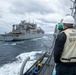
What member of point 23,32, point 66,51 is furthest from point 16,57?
point 23,32

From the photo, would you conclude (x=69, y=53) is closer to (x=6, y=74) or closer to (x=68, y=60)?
(x=68, y=60)

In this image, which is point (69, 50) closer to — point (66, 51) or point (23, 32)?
point (66, 51)

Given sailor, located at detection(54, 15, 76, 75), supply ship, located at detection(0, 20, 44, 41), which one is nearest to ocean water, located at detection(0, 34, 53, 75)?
sailor, located at detection(54, 15, 76, 75)

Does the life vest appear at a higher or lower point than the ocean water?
higher

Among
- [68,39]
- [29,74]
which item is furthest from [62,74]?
[29,74]

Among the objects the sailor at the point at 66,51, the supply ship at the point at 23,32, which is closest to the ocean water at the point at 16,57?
the sailor at the point at 66,51

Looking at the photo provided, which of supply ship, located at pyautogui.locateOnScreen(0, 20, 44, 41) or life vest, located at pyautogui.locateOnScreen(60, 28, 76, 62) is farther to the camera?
supply ship, located at pyautogui.locateOnScreen(0, 20, 44, 41)

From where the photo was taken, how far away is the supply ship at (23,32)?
203 ft

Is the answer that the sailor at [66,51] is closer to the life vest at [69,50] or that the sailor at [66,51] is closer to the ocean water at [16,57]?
the life vest at [69,50]

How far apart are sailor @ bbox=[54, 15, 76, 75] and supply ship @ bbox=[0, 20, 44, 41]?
58.3m

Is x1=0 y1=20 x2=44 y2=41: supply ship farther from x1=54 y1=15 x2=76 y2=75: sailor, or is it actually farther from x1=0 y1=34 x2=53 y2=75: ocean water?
x1=54 y1=15 x2=76 y2=75: sailor

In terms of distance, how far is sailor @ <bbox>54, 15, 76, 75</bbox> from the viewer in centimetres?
326

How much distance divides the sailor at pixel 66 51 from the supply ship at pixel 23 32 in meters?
58.3

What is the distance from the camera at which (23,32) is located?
67562 mm
